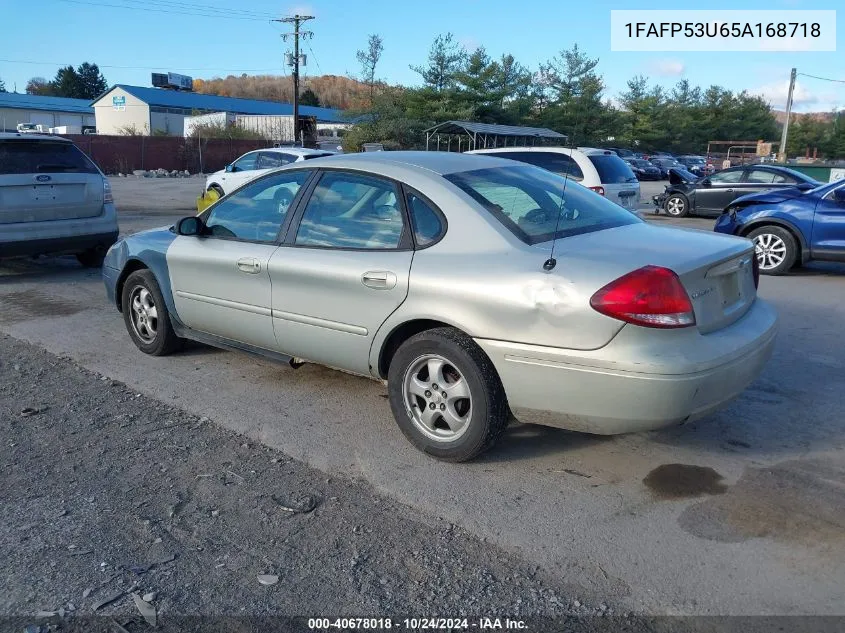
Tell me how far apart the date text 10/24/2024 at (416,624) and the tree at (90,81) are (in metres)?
118

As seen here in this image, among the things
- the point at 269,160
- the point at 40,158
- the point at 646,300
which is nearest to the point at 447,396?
the point at 646,300

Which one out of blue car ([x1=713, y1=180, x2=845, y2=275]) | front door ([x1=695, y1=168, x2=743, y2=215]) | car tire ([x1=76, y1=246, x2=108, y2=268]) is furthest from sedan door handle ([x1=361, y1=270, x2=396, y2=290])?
front door ([x1=695, y1=168, x2=743, y2=215])

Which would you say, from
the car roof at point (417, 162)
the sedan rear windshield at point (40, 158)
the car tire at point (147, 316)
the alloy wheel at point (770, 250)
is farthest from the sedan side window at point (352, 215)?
the alloy wheel at point (770, 250)

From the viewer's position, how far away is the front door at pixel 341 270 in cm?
418

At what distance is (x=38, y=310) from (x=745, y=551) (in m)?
6.98

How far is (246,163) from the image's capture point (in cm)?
1861

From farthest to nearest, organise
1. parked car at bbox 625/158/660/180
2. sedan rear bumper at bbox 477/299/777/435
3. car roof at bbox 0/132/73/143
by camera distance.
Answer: parked car at bbox 625/158/660/180, car roof at bbox 0/132/73/143, sedan rear bumper at bbox 477/299/777/435

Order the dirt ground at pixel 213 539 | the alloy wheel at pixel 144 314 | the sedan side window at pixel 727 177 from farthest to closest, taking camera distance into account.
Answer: the sedan side window at pixel 727 177 < the alloy wheel at pixel 144 314 < the dirt ground at pixel 213 539

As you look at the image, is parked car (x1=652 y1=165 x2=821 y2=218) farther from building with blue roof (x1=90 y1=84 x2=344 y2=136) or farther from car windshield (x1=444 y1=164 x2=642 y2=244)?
building with blue roof (x1=90 y1=84 x2=344 y2=136)

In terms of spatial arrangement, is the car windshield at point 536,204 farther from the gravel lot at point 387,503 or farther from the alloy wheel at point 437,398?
the gravel lot at point 387,503

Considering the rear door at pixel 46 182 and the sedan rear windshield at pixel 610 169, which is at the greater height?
the sedan rear windshield at pixel 610 169

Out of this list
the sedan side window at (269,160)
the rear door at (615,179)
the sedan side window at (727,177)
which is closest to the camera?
the rear door at (615,179)

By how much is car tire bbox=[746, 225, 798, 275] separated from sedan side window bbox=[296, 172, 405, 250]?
7226mm

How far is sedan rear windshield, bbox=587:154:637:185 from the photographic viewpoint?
477 inches
